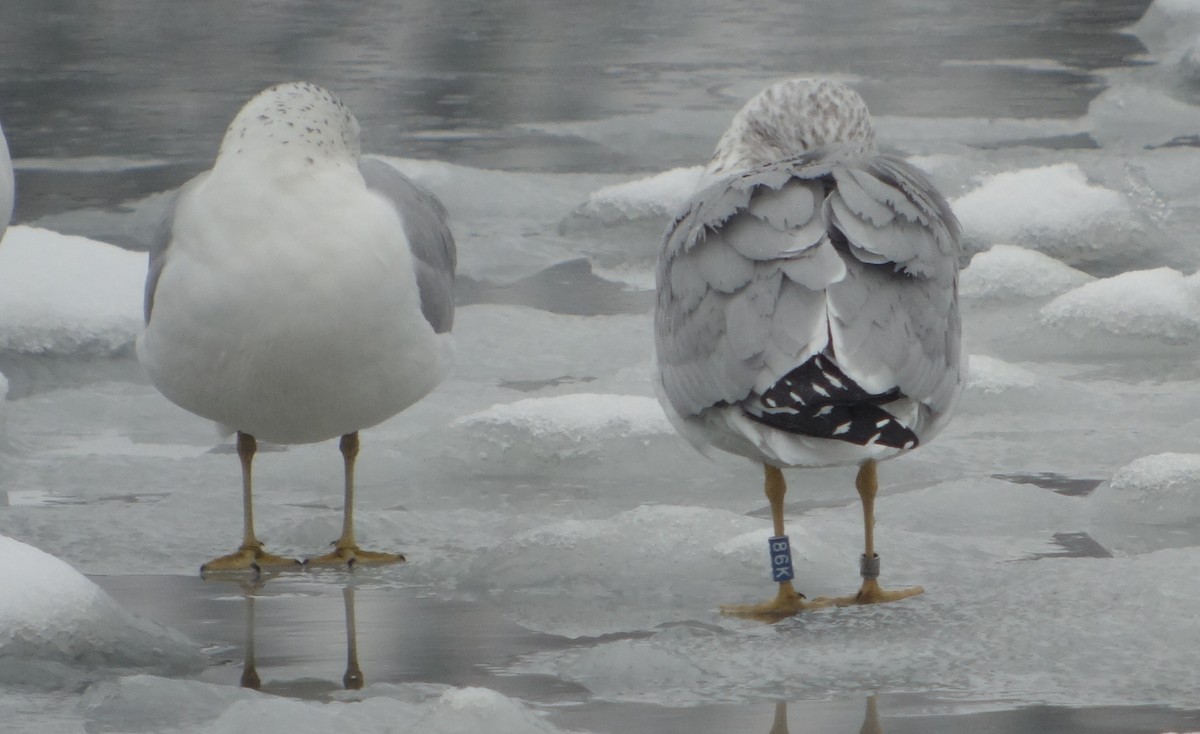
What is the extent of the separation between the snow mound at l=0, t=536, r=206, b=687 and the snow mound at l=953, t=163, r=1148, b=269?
4.73 meters

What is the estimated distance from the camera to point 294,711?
9.68 ft

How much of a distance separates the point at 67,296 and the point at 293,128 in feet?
7.82

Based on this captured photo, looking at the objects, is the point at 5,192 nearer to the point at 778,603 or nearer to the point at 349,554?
the point at 349,554

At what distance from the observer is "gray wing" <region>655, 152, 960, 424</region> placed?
3.49 metres

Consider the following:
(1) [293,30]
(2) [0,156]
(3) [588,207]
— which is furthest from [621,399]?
(1) [293,30]

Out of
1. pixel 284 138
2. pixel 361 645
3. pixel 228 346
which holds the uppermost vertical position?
pixel 284 138

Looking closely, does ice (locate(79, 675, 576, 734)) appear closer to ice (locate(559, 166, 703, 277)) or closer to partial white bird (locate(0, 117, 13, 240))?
partial white bird (locate(0, 117, 13, 240))

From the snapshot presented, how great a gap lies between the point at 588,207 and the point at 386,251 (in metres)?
4.17

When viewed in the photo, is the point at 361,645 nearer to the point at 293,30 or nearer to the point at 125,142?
the point at 125,142

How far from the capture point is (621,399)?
200 inches

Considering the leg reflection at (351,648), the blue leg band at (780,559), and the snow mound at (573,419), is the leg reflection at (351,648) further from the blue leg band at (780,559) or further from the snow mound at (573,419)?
the snow mound at (573,419)

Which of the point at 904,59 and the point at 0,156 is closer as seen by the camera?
the point at 0,156

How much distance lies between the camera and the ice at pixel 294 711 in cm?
289

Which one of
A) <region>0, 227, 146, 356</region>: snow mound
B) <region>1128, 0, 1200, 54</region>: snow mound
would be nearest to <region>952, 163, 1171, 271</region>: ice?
<region>0, 227, 146, 356</region>: snow mound
